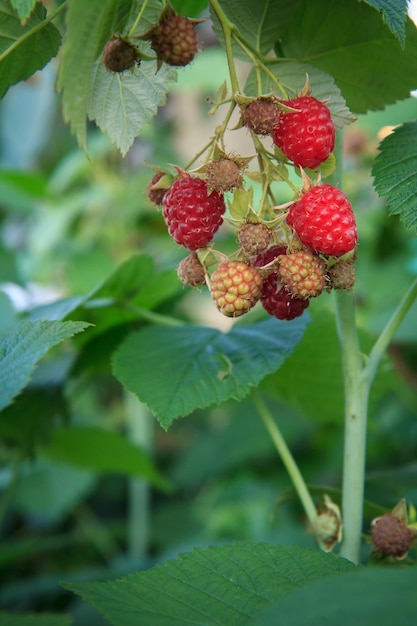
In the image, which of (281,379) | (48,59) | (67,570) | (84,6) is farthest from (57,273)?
(84,6)

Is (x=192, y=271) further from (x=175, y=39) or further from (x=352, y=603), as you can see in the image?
(x=352, y=603)

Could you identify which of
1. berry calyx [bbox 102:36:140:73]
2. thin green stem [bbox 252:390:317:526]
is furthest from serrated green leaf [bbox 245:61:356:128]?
thin green stem [bbox 252:390:317:526]

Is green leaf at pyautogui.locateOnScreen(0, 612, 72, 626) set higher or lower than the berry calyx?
lower

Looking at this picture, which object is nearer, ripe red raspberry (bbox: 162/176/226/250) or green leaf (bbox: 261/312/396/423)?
ripe red raspberry (bbox: 162/176/226/250)

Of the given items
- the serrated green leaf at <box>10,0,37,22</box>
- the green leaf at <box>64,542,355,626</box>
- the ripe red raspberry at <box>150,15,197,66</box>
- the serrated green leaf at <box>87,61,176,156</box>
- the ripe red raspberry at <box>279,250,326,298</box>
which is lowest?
the green leaf at <box>64,542,355,626</box>

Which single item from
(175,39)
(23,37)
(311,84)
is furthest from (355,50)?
(23,37)

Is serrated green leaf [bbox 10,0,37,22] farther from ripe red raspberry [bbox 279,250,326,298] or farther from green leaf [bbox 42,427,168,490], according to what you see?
green leaf [bbox 42,427,168,490]
